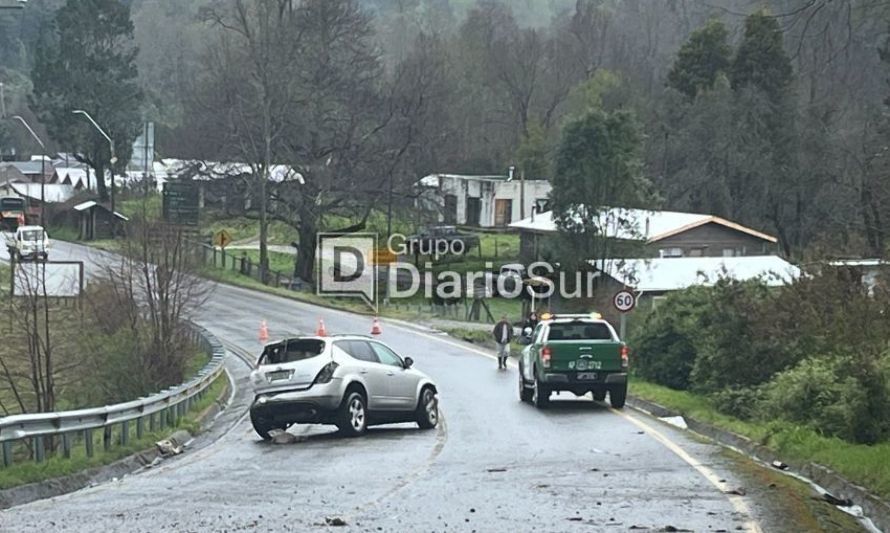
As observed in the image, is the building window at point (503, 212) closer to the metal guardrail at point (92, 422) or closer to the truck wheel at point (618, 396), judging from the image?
the metal guardrail at point (92, 422)

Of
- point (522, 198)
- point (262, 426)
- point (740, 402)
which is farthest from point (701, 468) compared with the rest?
point (522, 198)

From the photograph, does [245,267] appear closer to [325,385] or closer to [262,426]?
[262,426]

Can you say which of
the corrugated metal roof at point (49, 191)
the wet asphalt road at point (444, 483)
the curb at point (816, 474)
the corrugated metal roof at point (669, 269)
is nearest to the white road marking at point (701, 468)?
the wet asphalt road at point (444, 483)

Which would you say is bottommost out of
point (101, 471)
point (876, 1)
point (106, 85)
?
point (101, 471)

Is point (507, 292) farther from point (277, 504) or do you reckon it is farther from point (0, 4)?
point (277, 504)

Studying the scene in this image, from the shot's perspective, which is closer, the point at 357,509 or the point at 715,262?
the point at 357,509

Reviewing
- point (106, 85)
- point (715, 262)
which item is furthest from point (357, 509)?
point (106, 85)

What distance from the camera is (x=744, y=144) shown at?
232 ft

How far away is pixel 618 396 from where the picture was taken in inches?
1059

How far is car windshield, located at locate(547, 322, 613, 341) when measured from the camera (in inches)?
1071

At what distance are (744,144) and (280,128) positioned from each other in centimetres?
2489

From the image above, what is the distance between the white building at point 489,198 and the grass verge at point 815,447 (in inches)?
2451

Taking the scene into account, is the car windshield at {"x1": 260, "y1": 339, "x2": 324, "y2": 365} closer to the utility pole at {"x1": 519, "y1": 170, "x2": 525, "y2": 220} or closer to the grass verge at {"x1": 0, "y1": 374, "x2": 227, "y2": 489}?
the grass verge at {"x1": 0, "y1": 374, "x2": 227, "y2": 489}

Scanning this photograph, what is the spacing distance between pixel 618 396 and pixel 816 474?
11.1 metres
